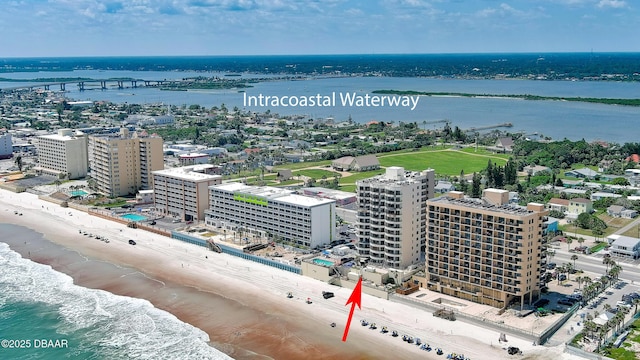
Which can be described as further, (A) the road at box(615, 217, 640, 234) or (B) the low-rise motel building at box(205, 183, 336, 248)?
(A) the road at box(615, 217, 640, 234)

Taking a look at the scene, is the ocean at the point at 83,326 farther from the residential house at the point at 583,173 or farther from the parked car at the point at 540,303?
the residential house at the point at 583,173

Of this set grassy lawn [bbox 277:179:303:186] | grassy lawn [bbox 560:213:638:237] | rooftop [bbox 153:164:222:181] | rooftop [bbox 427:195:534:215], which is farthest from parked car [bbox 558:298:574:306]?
grassy lawn [bbox 277:179:303:186]

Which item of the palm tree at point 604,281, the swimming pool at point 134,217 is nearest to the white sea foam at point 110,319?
the swimming pool at point 134,217

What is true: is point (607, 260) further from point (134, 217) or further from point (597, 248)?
point (134, 217)

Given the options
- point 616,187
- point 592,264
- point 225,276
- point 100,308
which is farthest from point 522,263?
point 616,187

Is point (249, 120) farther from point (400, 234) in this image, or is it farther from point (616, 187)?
point (400, 234)

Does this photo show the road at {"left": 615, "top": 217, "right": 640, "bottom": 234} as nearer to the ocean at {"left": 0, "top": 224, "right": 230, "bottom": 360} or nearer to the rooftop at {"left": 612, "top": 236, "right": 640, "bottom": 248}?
the rooftop at {"left": 612, "top": 236, "right": 640, "bottom": 248}

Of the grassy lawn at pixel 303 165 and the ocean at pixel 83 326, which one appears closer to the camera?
the ocean at pixel 83 326
